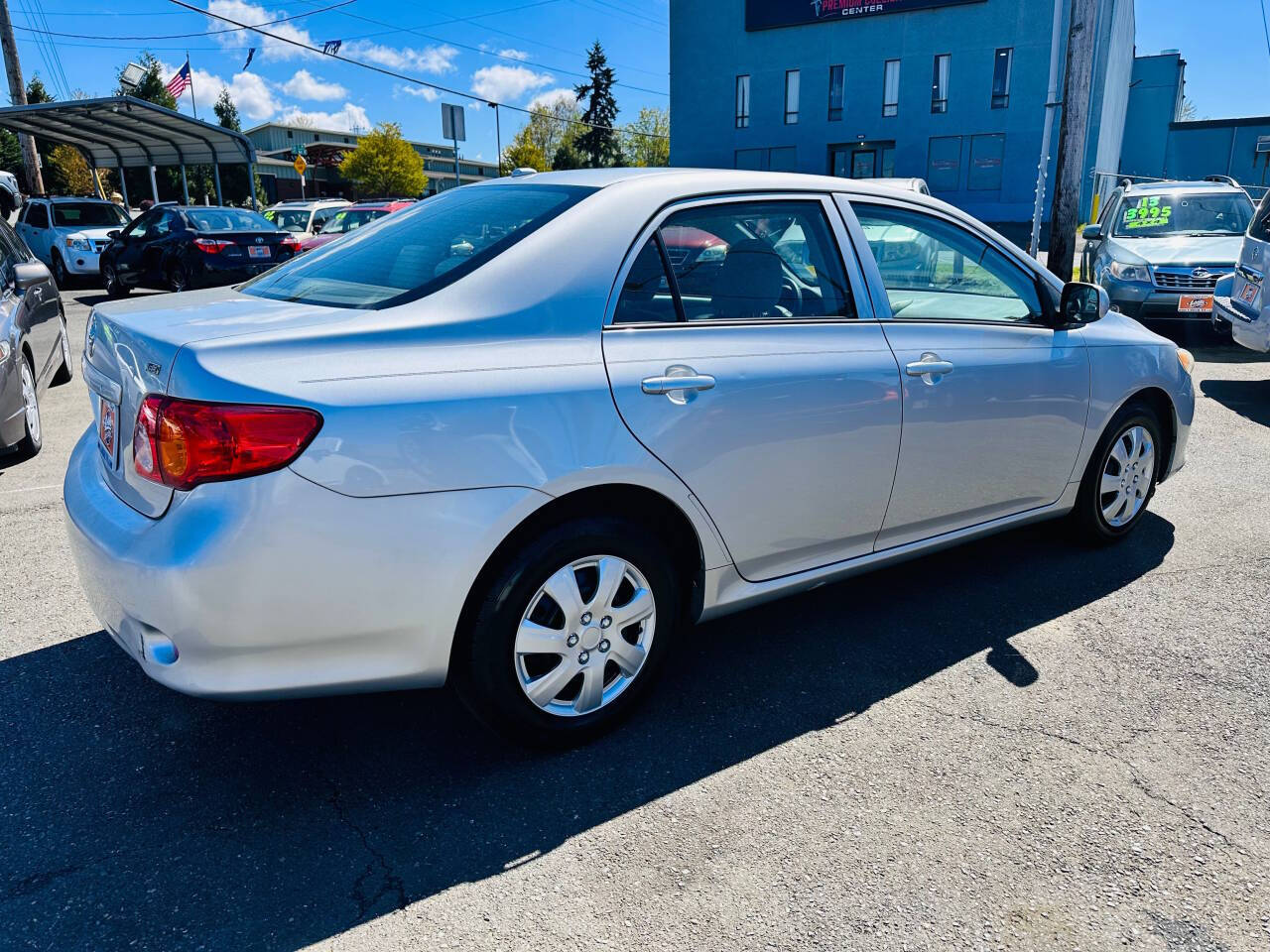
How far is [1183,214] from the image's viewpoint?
1165cm

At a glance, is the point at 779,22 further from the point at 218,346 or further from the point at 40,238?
the point at 218,346

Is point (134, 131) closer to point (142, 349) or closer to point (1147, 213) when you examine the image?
point (1147, 213)

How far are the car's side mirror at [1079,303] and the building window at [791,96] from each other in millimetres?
39767

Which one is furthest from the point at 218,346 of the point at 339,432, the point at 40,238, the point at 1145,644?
the point at 40,238

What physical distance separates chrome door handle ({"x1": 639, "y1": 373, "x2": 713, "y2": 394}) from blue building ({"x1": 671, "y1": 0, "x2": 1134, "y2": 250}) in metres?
33.7

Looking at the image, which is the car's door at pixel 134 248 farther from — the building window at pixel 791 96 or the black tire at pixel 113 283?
the building window at pixel 791 96

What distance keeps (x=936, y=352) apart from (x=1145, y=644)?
137cm

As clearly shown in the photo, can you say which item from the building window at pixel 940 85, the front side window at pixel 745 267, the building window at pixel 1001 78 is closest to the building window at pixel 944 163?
the building window at pixel 940 85

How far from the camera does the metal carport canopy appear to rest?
62.3 feet

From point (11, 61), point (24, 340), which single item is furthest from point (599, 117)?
point (24, 340)

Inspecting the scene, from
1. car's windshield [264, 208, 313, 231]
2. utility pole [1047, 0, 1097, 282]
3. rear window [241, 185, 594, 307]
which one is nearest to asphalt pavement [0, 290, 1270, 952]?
rear window [241, 185, 594, 307]

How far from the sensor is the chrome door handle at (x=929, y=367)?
3295 millimetres

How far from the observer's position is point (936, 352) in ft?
11.1

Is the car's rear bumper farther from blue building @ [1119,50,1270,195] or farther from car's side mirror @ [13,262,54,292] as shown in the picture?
blue building @ [1119,50,1270,195]
